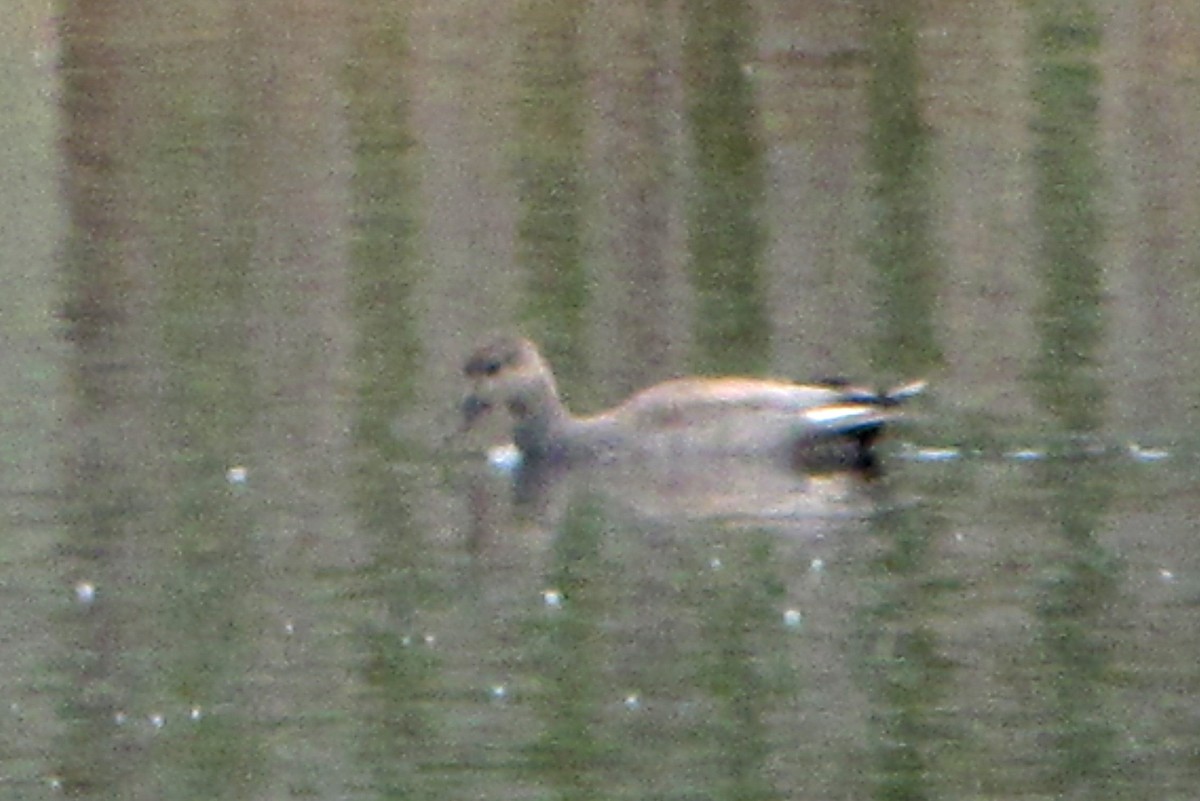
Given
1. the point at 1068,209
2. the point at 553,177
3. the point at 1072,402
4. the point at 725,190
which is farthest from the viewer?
the point at 553,177

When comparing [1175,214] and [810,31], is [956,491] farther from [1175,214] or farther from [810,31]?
[810,31]

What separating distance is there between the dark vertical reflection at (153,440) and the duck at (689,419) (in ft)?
2.97

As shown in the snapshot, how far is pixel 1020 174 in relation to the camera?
16.6m

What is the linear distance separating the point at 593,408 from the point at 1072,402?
1853 millimetres

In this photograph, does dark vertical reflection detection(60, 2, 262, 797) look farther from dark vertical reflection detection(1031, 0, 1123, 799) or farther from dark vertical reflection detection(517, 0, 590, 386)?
dark vertical reflection detection(1031, 0, 1123, 799)

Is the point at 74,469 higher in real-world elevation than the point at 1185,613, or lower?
higher

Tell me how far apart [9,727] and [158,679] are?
1.62 ft

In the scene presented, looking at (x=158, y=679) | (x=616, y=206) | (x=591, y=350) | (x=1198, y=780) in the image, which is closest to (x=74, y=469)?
(x=158, y=679)

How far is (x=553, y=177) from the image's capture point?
17.2 metres

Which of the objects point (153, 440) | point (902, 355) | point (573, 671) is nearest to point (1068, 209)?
point (902, 355)

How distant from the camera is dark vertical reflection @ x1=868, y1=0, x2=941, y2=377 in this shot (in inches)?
498

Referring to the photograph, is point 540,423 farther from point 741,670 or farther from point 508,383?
point 741,670

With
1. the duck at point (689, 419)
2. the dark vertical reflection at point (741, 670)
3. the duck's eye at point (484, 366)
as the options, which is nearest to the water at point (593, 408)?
the dark vertical reflection at point (741, 670)

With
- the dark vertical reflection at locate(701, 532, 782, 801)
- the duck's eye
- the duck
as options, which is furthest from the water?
the duck's eye
